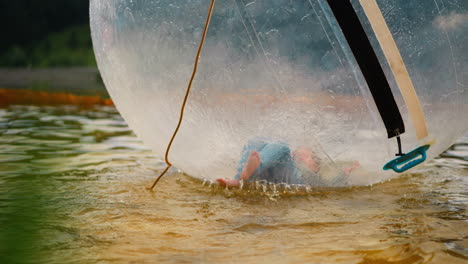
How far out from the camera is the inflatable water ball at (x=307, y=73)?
2.34 metres

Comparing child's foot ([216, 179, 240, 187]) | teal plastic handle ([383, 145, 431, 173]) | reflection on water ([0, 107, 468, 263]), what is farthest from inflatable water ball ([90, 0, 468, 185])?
reflection on water ([0, 107, 468, 263])

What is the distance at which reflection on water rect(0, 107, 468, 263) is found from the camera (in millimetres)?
1784

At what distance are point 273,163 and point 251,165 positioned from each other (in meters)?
0.11

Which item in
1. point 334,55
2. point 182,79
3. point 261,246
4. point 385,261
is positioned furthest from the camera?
point 182,79

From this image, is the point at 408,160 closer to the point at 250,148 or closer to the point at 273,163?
the point at 273,163

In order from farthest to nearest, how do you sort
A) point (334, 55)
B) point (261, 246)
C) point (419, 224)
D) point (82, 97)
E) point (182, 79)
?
point (82, 97), point (182, 79), point (334, 55), point (419, 224), point (261, 246)

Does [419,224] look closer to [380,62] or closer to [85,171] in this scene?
[380,62]

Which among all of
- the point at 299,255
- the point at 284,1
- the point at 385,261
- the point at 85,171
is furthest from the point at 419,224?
the point at 85,171

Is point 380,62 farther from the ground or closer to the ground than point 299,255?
farther from the ground

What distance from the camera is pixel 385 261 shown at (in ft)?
5.70

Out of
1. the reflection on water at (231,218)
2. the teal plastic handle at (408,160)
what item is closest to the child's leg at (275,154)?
the reflection on water at (231,218)

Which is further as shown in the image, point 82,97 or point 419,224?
point 82,97

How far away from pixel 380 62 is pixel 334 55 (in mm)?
213

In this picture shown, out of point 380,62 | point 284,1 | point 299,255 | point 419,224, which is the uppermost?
point 284,1
